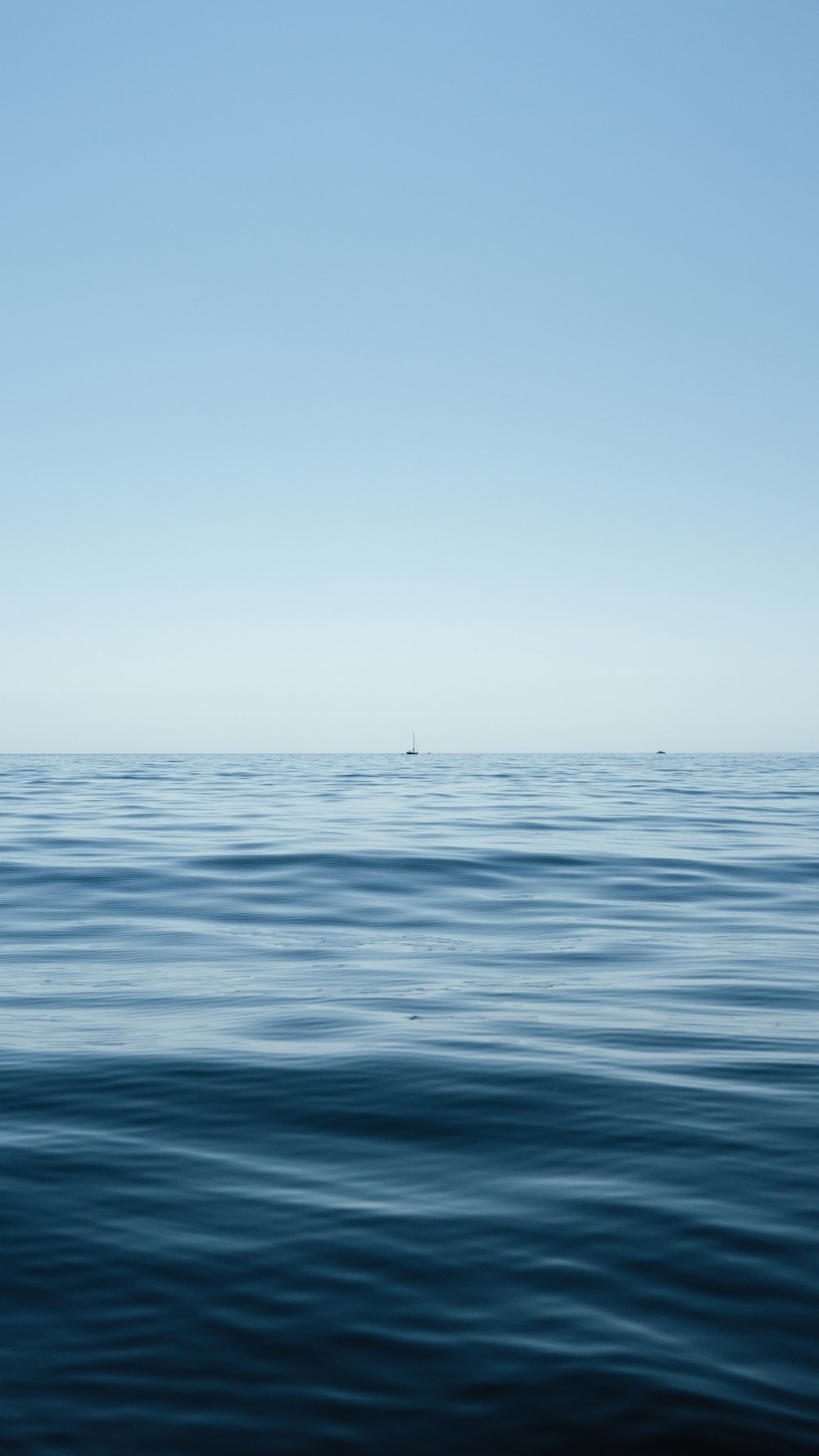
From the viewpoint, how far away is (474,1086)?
5.70 metres

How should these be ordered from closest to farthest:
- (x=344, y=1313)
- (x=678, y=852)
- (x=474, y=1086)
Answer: (x=344, y=1313)
(x=474, y=1086)
(x=678, y=852)

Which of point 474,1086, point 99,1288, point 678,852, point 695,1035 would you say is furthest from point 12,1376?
point 678,852

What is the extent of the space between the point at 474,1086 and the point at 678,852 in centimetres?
1249

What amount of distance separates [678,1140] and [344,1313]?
7.08 feet

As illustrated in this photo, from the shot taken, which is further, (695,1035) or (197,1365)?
(695,1035)

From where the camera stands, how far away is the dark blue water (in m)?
2.97

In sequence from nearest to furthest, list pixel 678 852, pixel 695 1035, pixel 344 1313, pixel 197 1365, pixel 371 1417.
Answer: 1. pixel 371 1417
2. pixel 197 1365
3. pixel 344 1313
4. pixel 695 1035
5. pixel 678 852

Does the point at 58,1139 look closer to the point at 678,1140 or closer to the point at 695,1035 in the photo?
the point at 678,1140

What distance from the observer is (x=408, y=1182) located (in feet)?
14.6

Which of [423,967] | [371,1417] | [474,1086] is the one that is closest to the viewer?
[371,1417]

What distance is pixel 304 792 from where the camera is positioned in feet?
117

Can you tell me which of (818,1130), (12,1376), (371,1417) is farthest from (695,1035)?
(12,1376)

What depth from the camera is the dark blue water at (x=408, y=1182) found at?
2.97m

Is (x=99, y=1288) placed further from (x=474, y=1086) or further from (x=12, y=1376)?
(x=474, y=1086)
